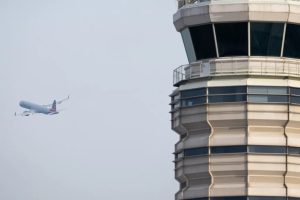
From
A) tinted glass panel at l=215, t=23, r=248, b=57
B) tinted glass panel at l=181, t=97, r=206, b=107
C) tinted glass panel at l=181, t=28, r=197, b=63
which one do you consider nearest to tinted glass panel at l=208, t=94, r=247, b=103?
tinted glass panel at l=181, t=97, r=206, b=107

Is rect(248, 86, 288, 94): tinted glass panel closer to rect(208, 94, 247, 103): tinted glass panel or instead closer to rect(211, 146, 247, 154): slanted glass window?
rect(208, 94, 247, 103): tinted glass panel

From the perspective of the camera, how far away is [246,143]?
4993 inches

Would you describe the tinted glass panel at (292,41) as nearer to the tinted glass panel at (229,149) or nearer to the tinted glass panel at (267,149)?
the tinted glass panel at (267,149)

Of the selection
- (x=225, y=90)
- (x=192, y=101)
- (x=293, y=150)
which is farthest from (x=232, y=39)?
(x=293, y=150)

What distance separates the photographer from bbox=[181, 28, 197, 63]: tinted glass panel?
13250cm

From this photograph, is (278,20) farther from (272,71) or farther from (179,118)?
(179,118)

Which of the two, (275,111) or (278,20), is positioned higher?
(278,20)

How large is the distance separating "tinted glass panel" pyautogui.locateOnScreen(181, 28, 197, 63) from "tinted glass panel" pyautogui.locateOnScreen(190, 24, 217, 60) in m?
0.58

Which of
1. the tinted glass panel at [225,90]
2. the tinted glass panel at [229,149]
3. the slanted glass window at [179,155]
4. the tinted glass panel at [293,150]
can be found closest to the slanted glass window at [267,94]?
the tinted glass panel at [225,90]

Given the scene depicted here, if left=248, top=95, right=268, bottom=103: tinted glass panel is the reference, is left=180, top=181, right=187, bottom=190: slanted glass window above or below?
below

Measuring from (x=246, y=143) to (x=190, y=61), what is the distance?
38.8ft

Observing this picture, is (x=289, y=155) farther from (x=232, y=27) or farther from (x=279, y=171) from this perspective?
(x=232, y=27)

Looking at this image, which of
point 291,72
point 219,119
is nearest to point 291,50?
point 291,72

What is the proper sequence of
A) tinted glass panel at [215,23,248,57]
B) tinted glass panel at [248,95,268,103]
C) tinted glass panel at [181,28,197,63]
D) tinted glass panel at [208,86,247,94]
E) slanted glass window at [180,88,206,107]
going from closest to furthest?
tinted glass panel at [248,95,268,103]
tinted glass panel at [208,86,247,94]
slanted glass window at [180,88,206,107]
tinted glass panel at [215,23,248,57]
tinted glass panel at [181,28,197,63]
